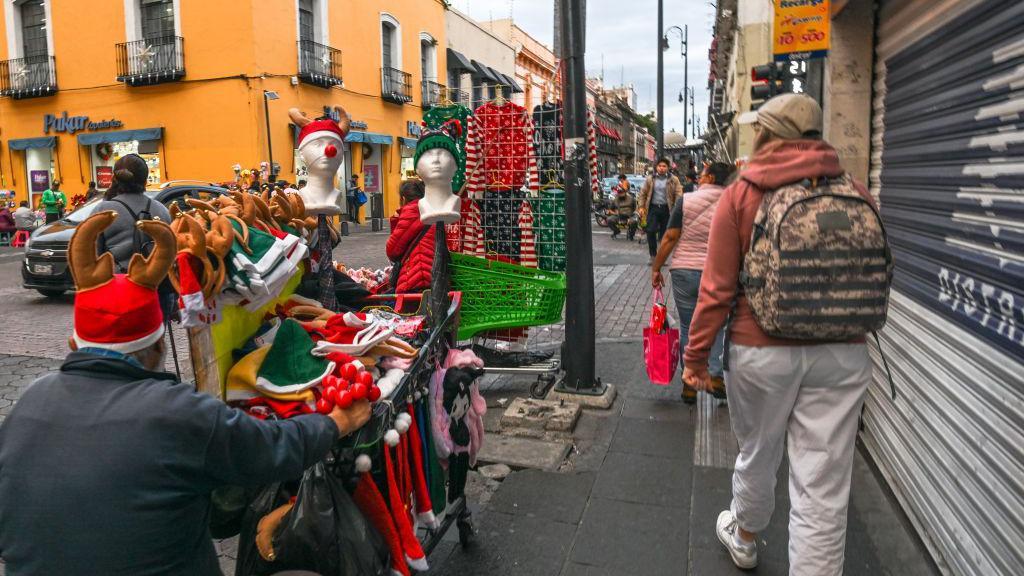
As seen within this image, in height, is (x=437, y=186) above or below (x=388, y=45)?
below

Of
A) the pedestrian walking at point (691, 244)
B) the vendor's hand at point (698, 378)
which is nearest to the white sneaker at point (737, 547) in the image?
the vendor's hand at point (698, 378)

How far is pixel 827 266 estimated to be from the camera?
2543mm

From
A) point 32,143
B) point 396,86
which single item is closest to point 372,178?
point 396,86

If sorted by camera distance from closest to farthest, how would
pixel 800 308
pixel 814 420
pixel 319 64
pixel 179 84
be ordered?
pixel 800 308 < pixel 814 420 < pixel 179 84 < pixel 319 64

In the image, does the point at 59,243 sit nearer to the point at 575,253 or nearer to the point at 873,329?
the point at 575,253

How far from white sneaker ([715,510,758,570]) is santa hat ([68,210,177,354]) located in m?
2.53

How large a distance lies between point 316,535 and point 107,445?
2.34 ft

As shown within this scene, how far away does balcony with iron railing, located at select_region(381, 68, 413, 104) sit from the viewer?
93.7 ft

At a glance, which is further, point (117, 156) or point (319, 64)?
point (319, 64)

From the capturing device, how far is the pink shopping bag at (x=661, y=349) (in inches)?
211

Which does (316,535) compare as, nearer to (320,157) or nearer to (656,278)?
(320,157)

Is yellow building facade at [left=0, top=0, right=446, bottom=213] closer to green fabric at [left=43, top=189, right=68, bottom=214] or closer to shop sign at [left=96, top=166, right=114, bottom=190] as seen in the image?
shop sign at [left=96, top=166, right=114, bottom=190]

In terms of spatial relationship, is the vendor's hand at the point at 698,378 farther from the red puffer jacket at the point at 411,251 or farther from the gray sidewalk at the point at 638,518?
the red puffer jacket at the point at 411,251

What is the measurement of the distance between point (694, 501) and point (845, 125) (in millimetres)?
2743
